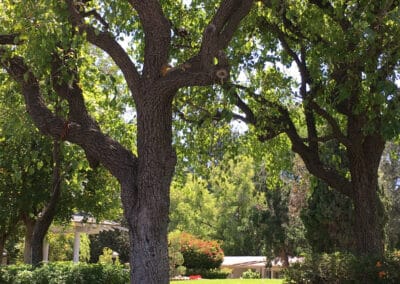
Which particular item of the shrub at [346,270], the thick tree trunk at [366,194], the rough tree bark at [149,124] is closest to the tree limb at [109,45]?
the rough tree bark at [149,124]

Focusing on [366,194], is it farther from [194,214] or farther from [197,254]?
[194,214]

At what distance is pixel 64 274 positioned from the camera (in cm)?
1157

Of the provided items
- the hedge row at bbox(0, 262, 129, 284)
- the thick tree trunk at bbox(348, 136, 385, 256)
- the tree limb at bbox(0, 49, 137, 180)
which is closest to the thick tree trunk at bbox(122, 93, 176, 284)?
the tree limb at bbox(0, 49, 137, 180)

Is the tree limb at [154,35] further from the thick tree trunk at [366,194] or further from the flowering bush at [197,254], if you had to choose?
the flowering bush at [197,254]

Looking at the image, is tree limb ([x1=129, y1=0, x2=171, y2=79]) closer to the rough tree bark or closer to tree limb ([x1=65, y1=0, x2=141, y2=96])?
the rough tree bark

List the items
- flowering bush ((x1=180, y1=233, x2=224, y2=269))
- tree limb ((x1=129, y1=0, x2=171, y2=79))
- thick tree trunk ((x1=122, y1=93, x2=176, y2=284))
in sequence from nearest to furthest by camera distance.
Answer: thick tree trunk ((x1=122, y1=93, x2=176, y2=284)) < tree limb ((x1=129, y1=0, x2=171, y2=79)) < flowering bush ((x1=180, y1=233, x2=224, y2=269))

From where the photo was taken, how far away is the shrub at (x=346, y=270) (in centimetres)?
897

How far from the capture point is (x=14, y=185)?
1625cm

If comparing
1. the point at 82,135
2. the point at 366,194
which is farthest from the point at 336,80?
the point at 82,135

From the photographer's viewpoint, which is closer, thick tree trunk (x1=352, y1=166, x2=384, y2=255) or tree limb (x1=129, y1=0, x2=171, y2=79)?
tree limb (x1=129, y1=0, x2=171, y2=79)

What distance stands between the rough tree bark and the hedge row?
486 cm

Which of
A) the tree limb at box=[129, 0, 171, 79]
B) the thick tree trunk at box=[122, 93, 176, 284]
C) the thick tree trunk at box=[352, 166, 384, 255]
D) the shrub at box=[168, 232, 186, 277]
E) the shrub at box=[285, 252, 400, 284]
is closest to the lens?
the thick tree trunk at box=[122, 93, 176, 284]

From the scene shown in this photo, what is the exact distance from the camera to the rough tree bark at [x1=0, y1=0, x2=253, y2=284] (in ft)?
21.2

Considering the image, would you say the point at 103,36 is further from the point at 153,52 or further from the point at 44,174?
the point at 44,174
